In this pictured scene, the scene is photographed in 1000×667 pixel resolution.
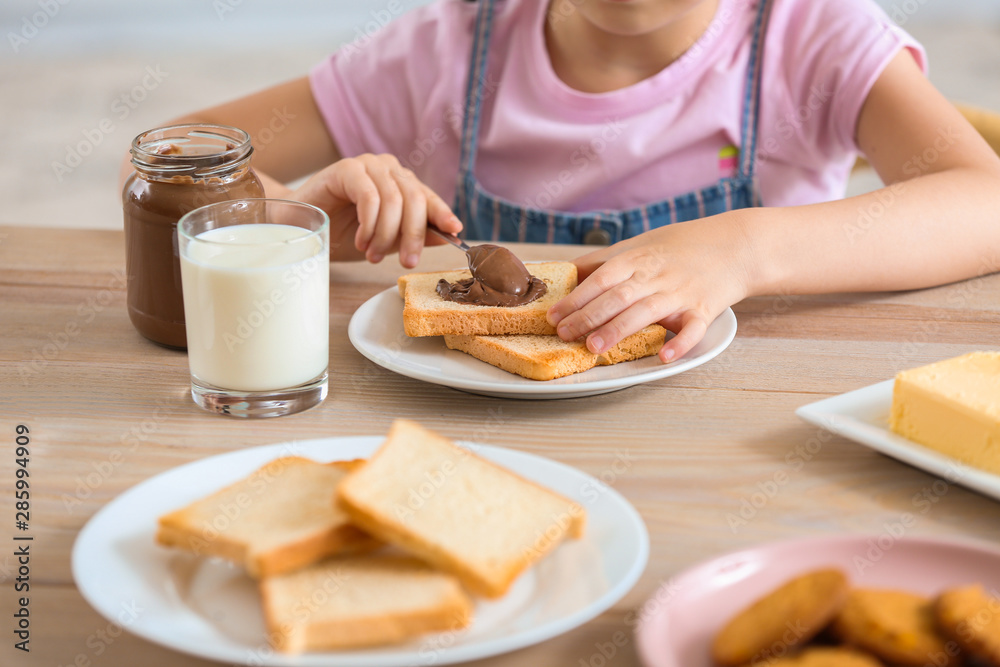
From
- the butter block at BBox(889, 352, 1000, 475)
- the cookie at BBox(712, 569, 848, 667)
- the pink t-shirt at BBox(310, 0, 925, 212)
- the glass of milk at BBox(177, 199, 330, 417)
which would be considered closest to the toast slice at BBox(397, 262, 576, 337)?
the glass of milk at BBox(177, 199, 330, 417)

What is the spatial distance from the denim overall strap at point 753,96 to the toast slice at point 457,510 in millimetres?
946

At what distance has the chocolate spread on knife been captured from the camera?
93 cm

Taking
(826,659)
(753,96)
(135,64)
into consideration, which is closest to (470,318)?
(826,659)

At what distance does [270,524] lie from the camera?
55cm

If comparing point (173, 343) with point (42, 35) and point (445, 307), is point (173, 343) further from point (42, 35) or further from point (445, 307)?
point (42, 35)

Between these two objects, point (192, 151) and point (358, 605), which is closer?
point (358, 605)

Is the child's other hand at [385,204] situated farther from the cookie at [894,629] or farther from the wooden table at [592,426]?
the cookie at [894,629]

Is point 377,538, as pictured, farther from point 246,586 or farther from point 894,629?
point 894,629

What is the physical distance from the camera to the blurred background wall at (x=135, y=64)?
3.90 meters

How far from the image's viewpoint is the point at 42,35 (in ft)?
18.6

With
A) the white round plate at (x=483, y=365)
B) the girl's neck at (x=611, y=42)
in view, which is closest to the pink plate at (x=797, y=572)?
the white round plate at (x=483, y=365)

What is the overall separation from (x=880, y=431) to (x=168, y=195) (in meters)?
0.67

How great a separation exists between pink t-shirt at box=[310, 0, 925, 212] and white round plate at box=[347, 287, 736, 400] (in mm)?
553

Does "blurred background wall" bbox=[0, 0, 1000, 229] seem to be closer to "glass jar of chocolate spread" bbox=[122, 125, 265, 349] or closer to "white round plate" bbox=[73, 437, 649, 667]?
"glass jar of chocolate spread" bbox=[122, 125, 265, 349]
